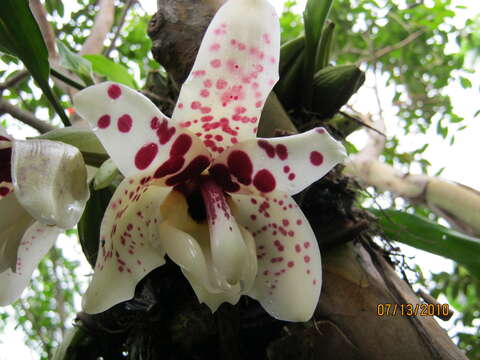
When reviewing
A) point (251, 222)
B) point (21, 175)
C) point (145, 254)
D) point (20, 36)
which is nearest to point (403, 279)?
point (251, 222)

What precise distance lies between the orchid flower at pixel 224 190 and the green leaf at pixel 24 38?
0.96ft

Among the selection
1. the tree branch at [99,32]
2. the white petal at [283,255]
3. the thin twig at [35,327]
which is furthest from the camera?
the tree branch at [99,32]

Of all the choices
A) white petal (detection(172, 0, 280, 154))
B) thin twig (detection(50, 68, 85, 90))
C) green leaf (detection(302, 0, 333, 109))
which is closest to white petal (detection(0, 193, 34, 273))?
white petal (detection(172, 0, 280, 154))

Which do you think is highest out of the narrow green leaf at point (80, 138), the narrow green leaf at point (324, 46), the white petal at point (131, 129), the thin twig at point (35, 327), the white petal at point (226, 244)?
the white petal at point (131, 129)

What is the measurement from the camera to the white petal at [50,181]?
39 cm

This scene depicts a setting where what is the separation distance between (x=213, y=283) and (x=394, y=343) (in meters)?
0.28

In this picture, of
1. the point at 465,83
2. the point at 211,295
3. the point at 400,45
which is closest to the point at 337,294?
the point at 211,295

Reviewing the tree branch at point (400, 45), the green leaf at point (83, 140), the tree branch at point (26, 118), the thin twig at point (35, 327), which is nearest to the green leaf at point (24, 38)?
the green leaf at point (83, 140)

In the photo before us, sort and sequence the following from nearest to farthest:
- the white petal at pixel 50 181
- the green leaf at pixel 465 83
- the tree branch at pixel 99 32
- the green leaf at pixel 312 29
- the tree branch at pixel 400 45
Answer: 1. the white petal at pixel 50 181
2. the green leaf at pixel 312 29
3. the tree branch at pixel 99 32
4. the green leaf at pixel 465 83
5. the tree branch at pixel 400 45

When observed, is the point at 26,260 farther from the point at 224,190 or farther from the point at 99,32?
the point at 99,32

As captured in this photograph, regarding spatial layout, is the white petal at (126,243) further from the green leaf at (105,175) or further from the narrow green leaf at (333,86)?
the narrow green leaf at (333,86)

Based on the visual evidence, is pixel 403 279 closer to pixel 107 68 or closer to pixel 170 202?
pixel 170 202

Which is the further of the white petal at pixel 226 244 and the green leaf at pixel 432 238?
the green leaf at pixel 432 238

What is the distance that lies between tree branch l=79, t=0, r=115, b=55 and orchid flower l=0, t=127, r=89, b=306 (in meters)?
1.12
